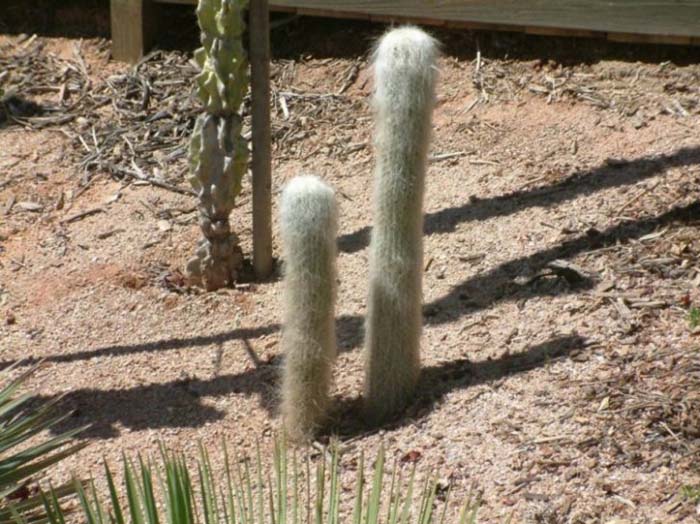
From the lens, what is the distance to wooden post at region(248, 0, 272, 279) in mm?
5512

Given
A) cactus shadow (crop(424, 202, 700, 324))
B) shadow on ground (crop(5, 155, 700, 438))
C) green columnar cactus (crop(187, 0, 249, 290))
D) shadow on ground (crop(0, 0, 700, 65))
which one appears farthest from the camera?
shadow on ground (crop(0, 0, 700, 65))

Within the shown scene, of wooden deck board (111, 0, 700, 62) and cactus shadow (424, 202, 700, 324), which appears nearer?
cactus shadow (424, 202, 700, 324)

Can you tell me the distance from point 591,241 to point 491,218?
59cm

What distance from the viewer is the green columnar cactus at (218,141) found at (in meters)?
5.43

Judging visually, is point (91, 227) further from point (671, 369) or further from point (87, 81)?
point (671, 369)

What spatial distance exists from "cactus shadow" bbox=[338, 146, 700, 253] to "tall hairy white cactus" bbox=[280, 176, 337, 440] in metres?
1.44

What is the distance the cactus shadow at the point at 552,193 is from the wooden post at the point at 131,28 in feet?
7.80

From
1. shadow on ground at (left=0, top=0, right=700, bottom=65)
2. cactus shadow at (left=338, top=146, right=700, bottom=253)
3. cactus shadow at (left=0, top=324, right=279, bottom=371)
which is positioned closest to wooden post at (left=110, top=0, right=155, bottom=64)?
shadow on ground at (left=0, top=0, right=700, bottom=65)

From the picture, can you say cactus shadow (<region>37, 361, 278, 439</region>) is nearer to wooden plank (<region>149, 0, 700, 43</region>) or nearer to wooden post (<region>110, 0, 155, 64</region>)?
wooden plank (<region>149, 0, 700, 43</region>)

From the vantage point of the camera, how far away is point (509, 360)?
4812 mm

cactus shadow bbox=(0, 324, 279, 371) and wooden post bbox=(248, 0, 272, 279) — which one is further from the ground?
wooden post bbox=(248, 0, 272, 279)

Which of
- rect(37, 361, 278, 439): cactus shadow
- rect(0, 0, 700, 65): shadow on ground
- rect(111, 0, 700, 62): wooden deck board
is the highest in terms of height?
rect(111, 0, 700, 62): wooden deck board

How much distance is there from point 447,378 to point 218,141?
1661mm

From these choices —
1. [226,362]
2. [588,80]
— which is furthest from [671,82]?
[226,362]
